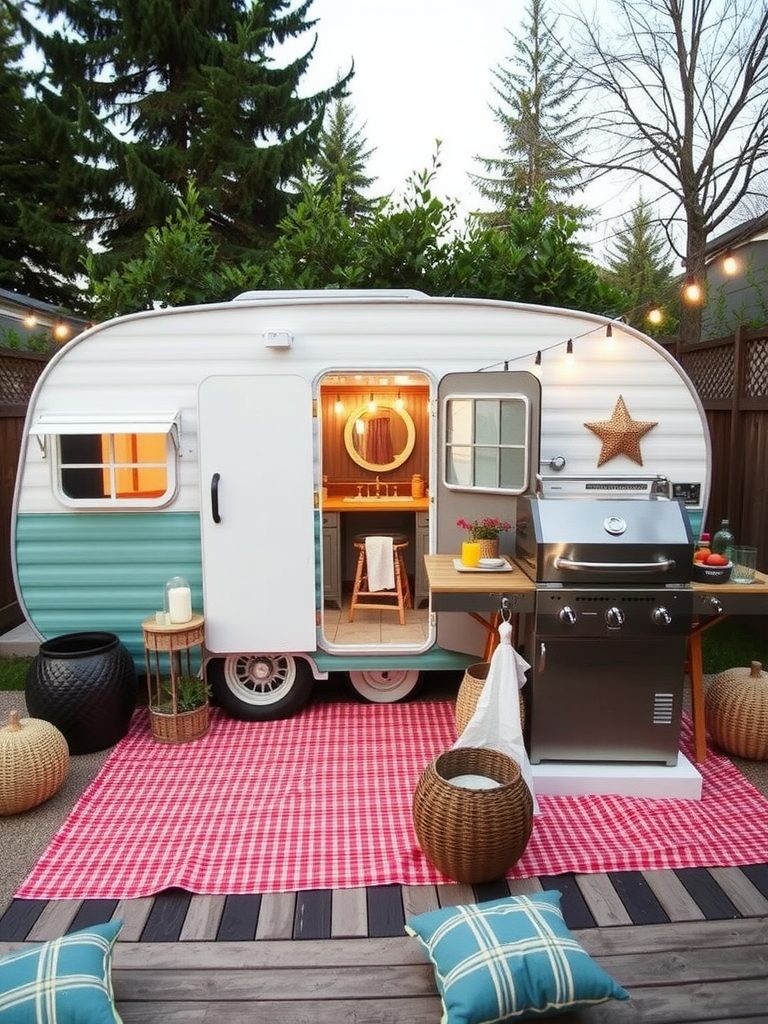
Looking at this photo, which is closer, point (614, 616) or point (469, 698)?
point (614, 616)

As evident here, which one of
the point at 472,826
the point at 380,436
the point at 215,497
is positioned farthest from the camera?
the point at 380,436

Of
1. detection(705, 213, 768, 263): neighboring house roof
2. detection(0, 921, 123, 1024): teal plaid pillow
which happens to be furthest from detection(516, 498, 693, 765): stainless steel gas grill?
detection(705, 213, 768, 263): neighboring house roof

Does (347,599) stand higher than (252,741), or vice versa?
(347,599)

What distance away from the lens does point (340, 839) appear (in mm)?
3348

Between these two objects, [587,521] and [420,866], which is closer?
[420,866]

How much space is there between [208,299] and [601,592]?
5.77 metres

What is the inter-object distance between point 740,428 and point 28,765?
596 centimetres

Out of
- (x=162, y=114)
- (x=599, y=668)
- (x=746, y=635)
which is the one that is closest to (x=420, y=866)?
(x=599, y=668)

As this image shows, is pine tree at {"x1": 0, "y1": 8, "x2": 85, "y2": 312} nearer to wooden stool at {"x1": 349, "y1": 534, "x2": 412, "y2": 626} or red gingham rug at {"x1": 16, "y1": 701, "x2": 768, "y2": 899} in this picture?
wooden stool at {"x1": 349, "y1": 534, "x2": 412, "y2": 626}

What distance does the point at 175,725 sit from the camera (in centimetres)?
430

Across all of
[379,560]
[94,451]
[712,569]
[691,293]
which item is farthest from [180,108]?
[712,569]

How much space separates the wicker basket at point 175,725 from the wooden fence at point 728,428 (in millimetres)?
2782

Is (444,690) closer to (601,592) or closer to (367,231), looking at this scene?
(601,592)

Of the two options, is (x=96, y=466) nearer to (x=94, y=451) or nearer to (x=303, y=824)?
(x=94, y=451)
